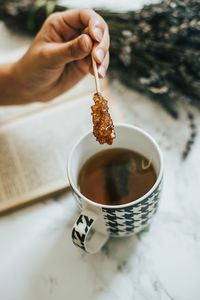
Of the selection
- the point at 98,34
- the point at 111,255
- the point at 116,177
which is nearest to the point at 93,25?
the point at 98,34

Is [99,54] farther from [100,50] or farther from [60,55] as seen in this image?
[60,55]

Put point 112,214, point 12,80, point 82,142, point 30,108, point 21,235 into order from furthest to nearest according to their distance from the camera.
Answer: point 30,108 < point 12,80 < point 21,235 < point 82,142 < point 112,214

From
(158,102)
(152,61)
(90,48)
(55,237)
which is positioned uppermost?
(90,48)

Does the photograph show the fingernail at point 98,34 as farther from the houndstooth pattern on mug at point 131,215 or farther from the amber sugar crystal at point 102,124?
the houndstooth pattern on mug at point 131,215

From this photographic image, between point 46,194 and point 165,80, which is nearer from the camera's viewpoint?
point 46,194

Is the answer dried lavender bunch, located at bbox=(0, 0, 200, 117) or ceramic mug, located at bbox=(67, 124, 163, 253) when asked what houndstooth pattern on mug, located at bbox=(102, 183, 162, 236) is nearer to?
ceramic mug, located at bbox=(67, 124, 163, 253)

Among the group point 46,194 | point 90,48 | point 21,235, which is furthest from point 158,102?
point 21,235

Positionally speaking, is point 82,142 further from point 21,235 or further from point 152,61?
point 152,61
